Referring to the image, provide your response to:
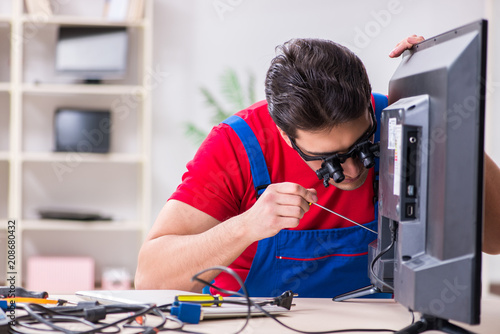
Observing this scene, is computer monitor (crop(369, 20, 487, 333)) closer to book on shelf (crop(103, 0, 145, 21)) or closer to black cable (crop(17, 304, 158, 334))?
black cable (crop(17, 304, 158, 334))

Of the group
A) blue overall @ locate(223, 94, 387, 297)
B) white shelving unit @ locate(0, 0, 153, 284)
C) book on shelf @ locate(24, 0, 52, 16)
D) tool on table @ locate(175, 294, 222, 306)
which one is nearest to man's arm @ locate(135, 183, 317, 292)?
blue overall @ locate(223, 94, 387, 297)

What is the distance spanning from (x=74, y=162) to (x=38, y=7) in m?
0.91

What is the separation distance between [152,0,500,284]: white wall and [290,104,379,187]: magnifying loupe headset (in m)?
2.31

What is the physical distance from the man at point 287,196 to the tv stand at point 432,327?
1.15 ft

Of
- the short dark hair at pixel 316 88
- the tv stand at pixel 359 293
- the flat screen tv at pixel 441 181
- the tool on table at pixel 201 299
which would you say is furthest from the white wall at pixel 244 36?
the flat screen tv at pixel 441 181

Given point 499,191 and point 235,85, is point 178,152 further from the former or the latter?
point 499,191

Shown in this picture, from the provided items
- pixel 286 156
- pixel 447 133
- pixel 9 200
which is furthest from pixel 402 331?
pixel 9 200

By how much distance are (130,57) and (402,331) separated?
2.87 m

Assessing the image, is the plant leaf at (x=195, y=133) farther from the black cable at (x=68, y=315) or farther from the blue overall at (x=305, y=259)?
the black cable at (x=68, y=315)

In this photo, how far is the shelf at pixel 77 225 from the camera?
3.11 meters

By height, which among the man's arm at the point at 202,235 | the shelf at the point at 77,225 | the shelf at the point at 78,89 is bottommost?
the shelf at the point at 77,225

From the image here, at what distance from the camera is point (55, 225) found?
313 centimetres

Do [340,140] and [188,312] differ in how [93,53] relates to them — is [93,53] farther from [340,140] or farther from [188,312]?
[188,312]

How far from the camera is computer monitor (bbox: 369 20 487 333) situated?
2.67 feet
